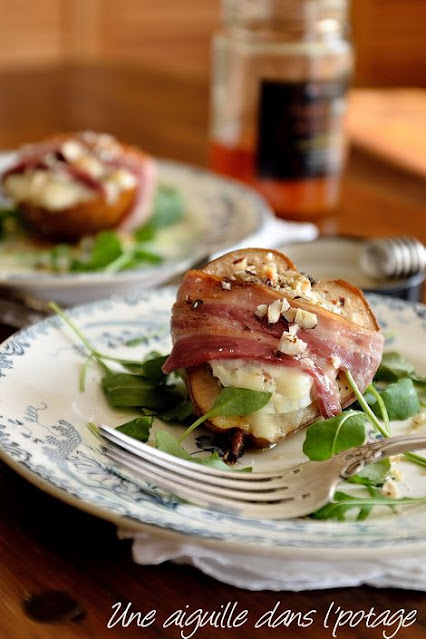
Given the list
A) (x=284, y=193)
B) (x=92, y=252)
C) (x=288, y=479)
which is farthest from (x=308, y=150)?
(x=288, y=479)

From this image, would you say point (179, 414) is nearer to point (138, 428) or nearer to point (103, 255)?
point (138, 428)

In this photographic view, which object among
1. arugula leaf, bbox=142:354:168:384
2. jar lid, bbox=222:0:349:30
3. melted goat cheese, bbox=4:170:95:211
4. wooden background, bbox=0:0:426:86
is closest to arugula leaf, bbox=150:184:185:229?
melted goat cheese, bbox=4:170:95:211

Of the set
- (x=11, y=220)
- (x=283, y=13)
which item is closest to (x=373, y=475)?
(x=11, y=220)

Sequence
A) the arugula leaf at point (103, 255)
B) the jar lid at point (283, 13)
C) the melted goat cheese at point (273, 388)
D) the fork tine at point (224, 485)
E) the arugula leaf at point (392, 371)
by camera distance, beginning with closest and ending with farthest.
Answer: the fork tine at point (224, 485) → the melted goat cheese at point (273, 388) → the arugula leaf at point (392, 371) → the arugula leaf at point (103, 255) → the jar lid at point (283, 13)

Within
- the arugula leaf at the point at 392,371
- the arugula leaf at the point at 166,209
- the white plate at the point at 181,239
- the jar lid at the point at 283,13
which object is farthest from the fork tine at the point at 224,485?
the jar lid at the point at 283,13

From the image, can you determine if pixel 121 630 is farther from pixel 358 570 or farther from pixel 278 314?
pixel 278 314

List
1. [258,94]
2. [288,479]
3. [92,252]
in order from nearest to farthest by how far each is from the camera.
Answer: [288,479] < [92,252] < [258,94]

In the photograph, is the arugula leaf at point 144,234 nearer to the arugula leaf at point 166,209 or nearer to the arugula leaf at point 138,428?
the arugula leaf at point 166,209
